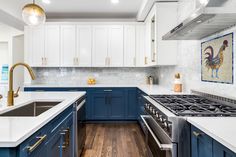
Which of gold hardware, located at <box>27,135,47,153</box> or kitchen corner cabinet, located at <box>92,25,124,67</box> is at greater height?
kitchen corner cabinet, located at <box>92,25,124,67</box>

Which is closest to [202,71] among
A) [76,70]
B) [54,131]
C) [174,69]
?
[174,69]

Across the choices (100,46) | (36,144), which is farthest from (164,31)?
(36,144)

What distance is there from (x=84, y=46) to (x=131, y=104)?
6.09 feet

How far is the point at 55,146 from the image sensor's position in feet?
5.65

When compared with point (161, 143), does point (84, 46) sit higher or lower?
higher

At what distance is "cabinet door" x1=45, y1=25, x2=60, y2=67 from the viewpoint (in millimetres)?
5359

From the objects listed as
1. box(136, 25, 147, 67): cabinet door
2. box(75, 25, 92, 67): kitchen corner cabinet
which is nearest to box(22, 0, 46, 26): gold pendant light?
box(75, 25, 92, 67): kitchen corner cabinet

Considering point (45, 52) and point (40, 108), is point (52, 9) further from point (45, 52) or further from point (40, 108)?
point (40, 108)

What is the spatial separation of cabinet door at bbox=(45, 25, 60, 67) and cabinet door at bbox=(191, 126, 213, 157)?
14.5 feet

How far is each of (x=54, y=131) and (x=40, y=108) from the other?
2.87 feet

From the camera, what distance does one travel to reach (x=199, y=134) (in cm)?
141

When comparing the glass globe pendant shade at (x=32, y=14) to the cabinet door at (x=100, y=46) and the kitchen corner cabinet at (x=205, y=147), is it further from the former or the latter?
the cabinet door at (x=100, y=46)

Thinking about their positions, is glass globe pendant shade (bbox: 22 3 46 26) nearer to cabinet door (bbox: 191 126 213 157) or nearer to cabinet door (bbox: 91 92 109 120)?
cabinet door (bbox: 191 126 213 157)

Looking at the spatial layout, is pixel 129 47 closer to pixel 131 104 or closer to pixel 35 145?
pixel 131 104
